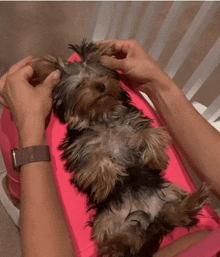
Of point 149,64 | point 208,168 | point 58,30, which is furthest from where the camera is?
point 58,30

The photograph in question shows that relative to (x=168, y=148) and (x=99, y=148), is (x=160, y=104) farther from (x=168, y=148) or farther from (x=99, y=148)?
(x=99, y=148)

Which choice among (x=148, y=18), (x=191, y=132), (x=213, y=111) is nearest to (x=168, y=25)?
(x=148, y=18)

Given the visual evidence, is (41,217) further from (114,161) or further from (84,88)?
(84,88)

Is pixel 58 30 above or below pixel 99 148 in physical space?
above

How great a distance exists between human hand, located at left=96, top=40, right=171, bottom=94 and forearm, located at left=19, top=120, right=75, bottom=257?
616 mm

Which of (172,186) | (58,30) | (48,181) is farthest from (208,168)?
(58,30)

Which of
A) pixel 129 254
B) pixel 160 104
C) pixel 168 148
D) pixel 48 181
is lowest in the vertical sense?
pixel 129 254

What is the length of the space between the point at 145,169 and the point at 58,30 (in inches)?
88.5

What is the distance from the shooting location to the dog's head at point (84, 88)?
1.31 meters

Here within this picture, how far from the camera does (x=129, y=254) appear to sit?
126cm

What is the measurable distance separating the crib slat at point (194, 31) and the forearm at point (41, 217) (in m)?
1.23

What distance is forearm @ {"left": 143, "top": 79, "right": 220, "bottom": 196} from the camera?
1.38m

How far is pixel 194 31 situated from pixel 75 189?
1.23m

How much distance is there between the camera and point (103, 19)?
7.14 ft
